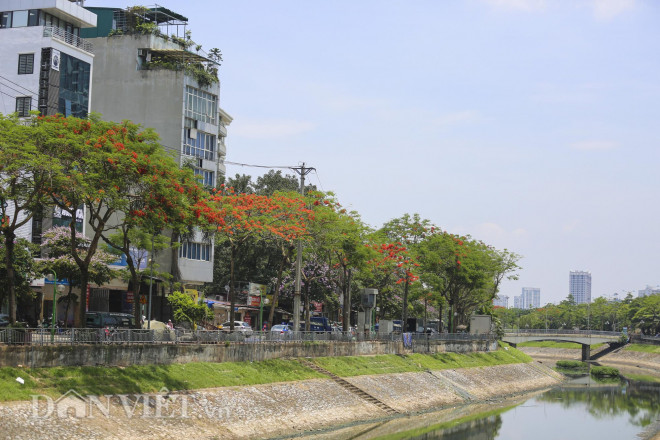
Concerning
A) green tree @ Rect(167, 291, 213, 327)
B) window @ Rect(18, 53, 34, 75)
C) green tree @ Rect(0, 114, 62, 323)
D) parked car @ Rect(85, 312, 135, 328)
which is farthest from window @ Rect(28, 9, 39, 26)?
green tree @ Rect(0, 114, 62, 323)

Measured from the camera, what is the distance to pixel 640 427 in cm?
6944

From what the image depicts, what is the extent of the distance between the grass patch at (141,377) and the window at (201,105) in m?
37.1

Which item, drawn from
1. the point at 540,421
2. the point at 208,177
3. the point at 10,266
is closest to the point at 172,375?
the point at 10,266

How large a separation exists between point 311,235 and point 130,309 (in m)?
26.1

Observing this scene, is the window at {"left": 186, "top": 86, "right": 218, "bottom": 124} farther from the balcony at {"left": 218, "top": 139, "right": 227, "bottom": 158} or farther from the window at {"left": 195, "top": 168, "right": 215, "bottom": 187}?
the balcony at {"left": 218, "top": 139, "right": 227, "bottom": 158}

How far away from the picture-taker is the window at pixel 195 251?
83.7 meters

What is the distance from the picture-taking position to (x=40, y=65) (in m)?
69.1

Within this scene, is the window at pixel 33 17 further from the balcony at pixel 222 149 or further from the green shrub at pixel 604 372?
the green shrub at pixel 604 372

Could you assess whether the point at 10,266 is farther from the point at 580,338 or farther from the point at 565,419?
the point at 580,338

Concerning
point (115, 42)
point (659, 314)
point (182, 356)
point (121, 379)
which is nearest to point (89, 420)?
A: point (121, 379)

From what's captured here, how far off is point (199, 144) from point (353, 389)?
3802cm

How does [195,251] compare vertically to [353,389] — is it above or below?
above

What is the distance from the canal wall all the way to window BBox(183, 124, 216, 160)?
2945cm

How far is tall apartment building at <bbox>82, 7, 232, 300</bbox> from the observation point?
83.7 meters
